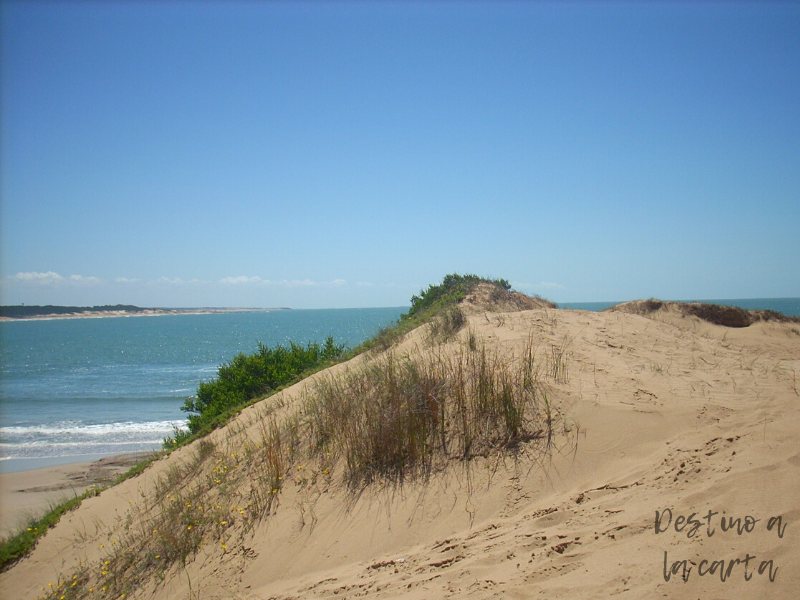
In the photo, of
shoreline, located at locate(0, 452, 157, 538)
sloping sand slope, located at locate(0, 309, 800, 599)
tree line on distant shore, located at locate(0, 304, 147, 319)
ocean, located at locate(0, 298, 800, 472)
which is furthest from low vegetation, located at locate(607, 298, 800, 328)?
tree line on distant shore, located at locate(0, 304, 147, 319)

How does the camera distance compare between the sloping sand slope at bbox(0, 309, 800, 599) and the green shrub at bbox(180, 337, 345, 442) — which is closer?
the sloping sand slope at bbox(0, 309, 800, 599)

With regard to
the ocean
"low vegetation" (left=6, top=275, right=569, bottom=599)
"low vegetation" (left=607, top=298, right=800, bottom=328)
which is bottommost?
the ocean

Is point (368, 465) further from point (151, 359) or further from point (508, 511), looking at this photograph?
point (151, 359)

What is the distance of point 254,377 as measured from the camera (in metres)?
12.5

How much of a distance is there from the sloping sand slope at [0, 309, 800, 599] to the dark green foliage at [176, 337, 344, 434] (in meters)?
3.74

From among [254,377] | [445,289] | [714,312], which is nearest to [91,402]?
[254,377]

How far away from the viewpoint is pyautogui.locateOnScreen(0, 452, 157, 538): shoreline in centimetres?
1063

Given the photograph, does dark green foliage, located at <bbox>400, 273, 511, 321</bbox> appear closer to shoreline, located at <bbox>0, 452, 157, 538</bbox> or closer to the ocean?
the ocean

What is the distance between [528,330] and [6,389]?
31897 mm

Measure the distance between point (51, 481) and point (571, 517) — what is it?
14333 millimetres

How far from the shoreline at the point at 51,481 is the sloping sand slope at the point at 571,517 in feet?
13.3

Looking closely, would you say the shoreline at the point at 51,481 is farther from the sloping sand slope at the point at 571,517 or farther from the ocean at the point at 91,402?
the sloping sand slope at the point at 571,517

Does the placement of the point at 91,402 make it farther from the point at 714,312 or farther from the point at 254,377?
the point at 714,312

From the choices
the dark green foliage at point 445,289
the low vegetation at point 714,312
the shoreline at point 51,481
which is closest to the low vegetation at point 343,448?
the shoreline at point 51,481
